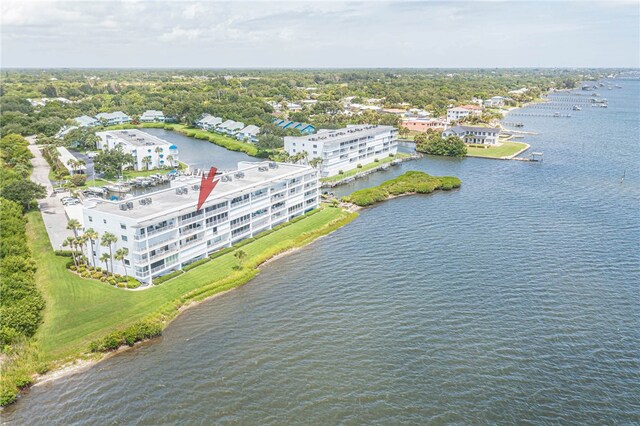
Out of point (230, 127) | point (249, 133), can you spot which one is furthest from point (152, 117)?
point (249, 133)

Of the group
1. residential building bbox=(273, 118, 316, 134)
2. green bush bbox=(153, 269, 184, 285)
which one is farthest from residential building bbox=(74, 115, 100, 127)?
green bush bbox=(153, 269, 184, 285)

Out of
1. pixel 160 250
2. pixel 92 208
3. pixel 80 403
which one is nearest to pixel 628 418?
pixel 80 403

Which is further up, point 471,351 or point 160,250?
point 160,250

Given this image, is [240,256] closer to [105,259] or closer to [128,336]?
[105,259]

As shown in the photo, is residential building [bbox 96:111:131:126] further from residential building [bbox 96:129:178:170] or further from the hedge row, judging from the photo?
the hedge row

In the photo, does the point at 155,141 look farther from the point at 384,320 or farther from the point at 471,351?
the point at 471,351

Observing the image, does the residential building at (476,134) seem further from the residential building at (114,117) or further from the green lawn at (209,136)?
the residential building at (114,117)
